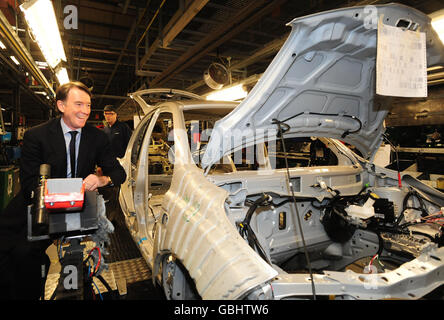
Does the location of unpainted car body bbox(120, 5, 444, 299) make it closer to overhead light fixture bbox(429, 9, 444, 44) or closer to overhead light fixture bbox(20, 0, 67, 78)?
overhead light fixture bbox(429, 9, 444, 44)

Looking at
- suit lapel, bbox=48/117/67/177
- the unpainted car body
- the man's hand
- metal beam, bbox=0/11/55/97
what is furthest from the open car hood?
metal beam, bbox=0/11/55/97

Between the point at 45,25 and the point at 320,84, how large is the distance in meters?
2.95

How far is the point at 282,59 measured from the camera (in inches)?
60.3

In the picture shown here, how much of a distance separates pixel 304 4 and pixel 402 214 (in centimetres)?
340

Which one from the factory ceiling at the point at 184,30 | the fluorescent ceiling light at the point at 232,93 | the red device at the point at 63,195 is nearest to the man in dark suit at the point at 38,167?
the red device at the point at 63,195

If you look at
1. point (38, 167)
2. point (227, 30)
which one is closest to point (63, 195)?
point (38, 167)

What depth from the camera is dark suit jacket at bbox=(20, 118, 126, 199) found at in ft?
5.62

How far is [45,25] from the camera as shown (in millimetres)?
2844

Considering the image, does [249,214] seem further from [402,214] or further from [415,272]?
[402,214]

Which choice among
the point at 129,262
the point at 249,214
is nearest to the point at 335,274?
the point at 249,214

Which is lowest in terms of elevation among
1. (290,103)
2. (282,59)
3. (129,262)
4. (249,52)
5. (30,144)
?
(129,262)

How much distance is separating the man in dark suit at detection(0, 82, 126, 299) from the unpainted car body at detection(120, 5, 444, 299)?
634 mm
